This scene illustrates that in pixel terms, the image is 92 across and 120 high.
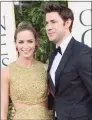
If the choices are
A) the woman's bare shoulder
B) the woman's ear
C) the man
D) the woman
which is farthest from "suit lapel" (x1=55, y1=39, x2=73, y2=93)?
the woman's bare shoulder

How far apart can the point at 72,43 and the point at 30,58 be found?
0.33 m

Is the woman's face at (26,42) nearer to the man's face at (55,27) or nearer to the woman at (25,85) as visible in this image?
the woman at (25,85)

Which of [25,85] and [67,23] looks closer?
[67,23]

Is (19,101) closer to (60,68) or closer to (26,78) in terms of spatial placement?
(26,78)

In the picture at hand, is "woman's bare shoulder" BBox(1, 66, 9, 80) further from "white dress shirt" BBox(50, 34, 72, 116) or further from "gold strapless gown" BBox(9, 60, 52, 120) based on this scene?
"white dress shirt" BBox(50, 34, 72, 116)

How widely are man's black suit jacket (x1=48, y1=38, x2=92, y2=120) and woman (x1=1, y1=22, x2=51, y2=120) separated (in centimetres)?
21

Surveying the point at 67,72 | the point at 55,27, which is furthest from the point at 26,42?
the point at 67,72

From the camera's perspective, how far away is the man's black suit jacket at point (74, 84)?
2.30 meters

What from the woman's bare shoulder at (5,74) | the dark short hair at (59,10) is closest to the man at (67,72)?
the dark short hair at (59,10)

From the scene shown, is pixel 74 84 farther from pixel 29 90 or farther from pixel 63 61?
pixel 29 90

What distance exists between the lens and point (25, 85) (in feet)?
8.52

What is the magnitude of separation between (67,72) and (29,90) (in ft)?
1.20

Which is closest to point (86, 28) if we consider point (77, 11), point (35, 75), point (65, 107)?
point (77, 11)

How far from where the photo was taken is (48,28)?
2.48 meters
